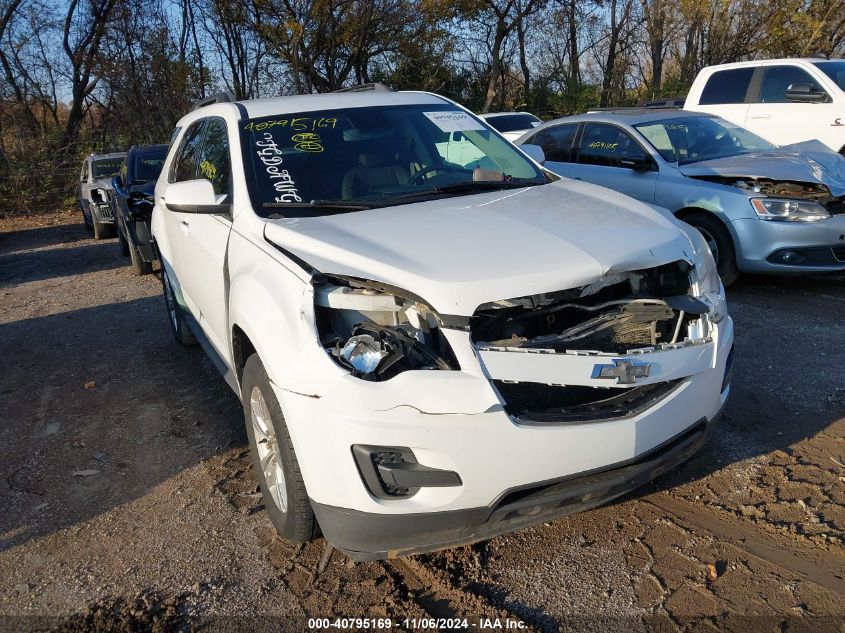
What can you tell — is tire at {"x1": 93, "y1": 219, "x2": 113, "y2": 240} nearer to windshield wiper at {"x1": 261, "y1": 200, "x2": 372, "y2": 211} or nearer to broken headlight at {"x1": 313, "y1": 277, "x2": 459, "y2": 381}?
windshield wiper at {"x1": 261, "y1": 200, "x2": 372, "y2": 211}

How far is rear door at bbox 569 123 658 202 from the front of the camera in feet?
22.9

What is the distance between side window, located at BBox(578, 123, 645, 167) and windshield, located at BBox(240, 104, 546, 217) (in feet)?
10.7

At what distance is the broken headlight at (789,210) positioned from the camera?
5.93 m

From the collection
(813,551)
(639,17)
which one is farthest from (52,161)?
(639,17)

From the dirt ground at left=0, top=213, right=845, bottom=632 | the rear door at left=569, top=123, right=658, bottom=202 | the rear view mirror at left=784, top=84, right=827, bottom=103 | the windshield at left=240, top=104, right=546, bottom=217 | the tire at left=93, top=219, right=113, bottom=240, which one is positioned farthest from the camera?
the tire at left=93, top=219, right=113, bottom=240

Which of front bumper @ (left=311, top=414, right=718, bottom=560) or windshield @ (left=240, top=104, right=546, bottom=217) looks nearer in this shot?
front bumper @ (left=311, top=414, right=718, bottom=560)

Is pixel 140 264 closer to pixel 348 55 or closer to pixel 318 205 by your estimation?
pixel 318 205

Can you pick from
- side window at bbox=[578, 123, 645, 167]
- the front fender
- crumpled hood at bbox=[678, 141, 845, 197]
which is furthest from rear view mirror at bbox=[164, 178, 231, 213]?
side window at bbox=[578, 123, 645, 167]

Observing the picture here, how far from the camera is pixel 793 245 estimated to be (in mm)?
5918

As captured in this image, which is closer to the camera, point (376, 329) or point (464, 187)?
point (376, 329)

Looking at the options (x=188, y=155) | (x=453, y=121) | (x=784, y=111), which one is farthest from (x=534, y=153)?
(x=784, y=111)

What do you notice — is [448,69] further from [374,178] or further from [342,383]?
[342,383]

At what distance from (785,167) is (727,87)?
14.9 ft

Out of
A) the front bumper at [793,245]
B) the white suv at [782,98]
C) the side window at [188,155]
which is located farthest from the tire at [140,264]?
the white suv at [782,98]
